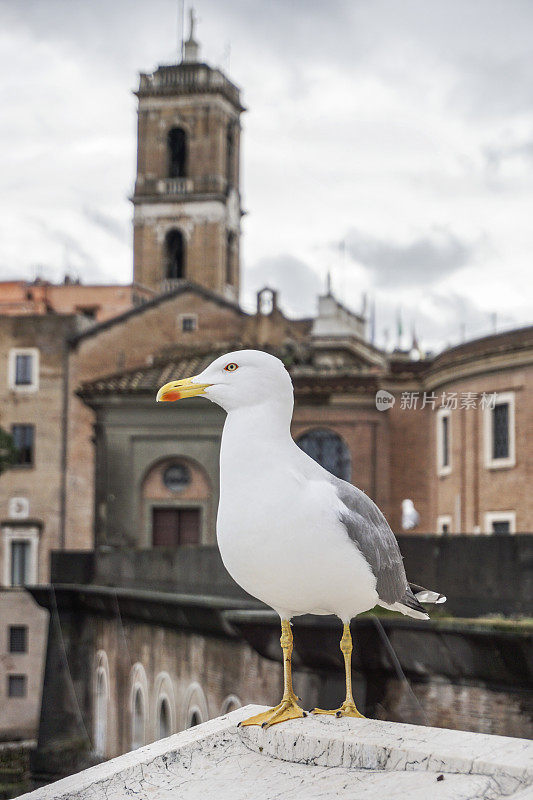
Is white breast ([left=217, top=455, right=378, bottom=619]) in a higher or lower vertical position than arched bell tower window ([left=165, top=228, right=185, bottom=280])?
lower

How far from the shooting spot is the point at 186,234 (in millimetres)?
66875

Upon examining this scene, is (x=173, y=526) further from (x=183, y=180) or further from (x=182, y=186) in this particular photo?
(x=183, y=180)

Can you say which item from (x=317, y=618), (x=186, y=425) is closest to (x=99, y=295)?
(x=186, y=425)

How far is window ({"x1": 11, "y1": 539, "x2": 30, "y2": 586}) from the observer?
40.0m

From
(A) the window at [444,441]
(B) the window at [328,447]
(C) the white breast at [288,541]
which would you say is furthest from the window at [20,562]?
(C) the white breast at [288,541]

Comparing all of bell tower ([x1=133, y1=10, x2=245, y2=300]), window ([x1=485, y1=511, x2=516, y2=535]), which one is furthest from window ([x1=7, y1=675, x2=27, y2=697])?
bell tower ([x1=133, y1=10, x2=245, y2=300])

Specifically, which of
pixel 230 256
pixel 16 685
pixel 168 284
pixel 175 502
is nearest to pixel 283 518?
pixel 175 502

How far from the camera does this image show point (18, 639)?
37062 millimetres

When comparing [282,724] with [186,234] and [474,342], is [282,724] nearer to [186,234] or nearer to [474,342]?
[474,342]

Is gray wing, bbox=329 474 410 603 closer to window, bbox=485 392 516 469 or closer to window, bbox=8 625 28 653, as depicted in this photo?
window, bbox=485 392 516 469

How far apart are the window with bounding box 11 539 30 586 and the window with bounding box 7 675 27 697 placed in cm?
385

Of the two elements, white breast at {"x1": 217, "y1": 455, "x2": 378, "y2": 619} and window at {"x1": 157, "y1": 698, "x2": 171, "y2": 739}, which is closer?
white breast at {"x1": 217, "y1": 455, "x2": 378, "y2": 619}

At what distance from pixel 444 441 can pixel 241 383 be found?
24547mm

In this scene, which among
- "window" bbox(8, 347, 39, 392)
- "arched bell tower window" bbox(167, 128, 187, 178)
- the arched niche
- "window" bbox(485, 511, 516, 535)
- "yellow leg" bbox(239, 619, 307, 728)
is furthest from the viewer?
"arched bell tower window" bbox(167, 128, 187, 178)
